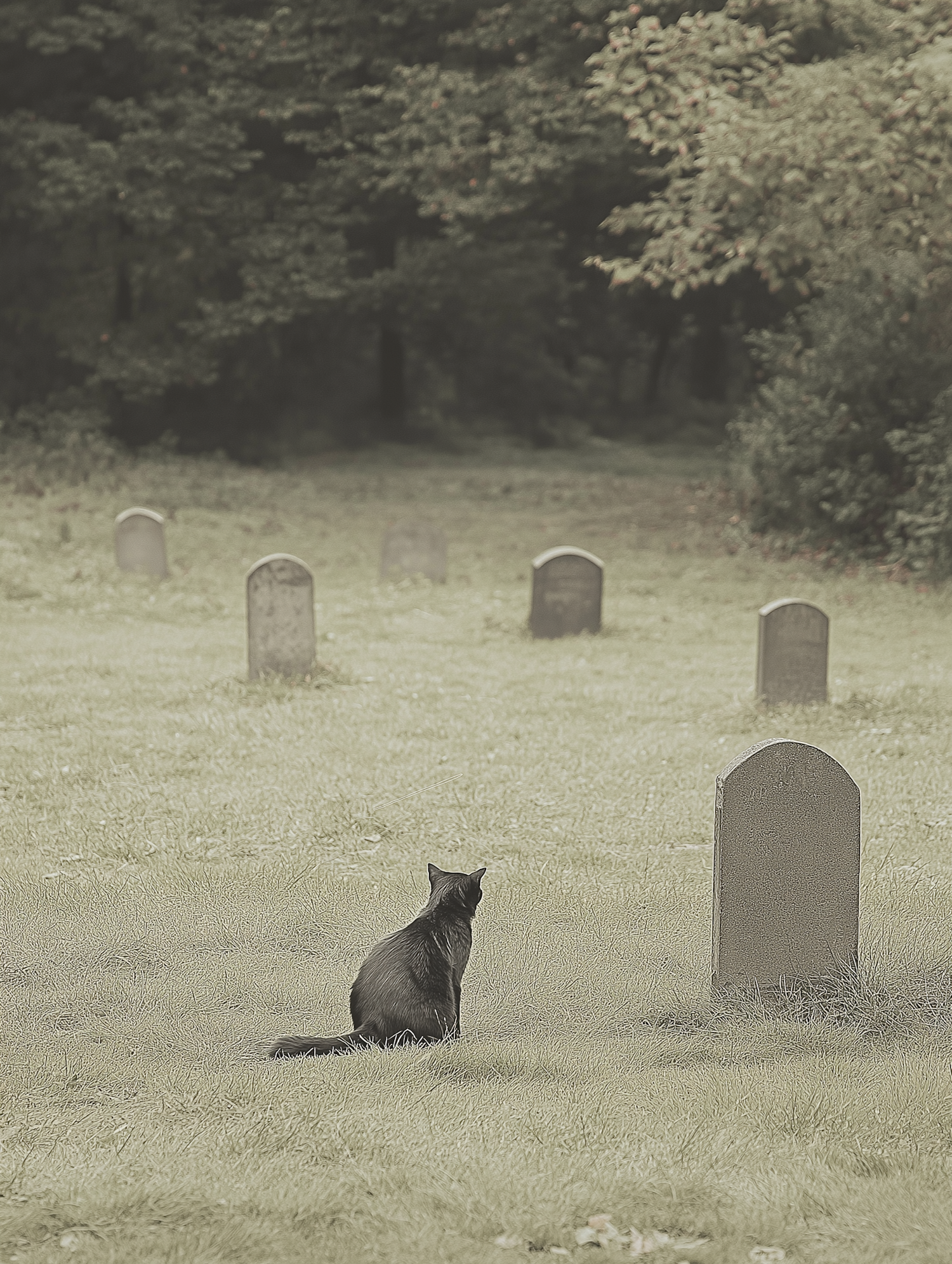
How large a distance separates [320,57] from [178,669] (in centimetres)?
1964

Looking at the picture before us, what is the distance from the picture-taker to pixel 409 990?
4188 mm

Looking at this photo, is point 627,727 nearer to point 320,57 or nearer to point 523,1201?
point 523,1201

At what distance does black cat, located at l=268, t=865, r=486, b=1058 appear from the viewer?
4.10 metres

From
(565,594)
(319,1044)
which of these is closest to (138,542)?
(565,594)

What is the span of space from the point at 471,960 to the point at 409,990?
3.29 ft

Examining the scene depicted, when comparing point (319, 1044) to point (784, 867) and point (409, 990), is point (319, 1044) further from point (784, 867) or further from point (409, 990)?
point (784, 867)

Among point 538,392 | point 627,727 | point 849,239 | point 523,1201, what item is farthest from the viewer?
point 538,392

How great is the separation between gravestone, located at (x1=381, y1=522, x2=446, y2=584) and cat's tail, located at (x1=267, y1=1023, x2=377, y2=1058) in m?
11.4

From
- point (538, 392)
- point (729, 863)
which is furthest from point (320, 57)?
point (729, 863)

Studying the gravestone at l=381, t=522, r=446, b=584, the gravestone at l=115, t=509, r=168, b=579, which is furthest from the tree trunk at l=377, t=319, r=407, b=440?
the gravestone at l=115, t=509, r=168, b=579

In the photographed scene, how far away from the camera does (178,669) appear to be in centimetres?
1053

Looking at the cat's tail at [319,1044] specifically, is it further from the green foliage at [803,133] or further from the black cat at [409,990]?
the green foliage at [803,133]

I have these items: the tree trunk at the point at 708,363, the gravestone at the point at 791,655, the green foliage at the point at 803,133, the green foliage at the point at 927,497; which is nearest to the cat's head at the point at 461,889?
the gravestone at the point at 791,655

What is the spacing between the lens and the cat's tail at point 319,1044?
159 inches
